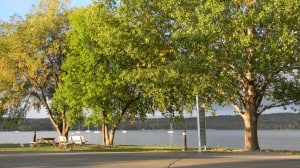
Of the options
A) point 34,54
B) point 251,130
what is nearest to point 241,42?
point 251,130

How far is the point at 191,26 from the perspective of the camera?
1172 inches

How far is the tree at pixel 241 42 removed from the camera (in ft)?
93.6

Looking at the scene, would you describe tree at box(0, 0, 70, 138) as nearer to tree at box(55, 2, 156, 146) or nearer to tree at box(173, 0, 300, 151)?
tree at box(55, 2, 156, 146)

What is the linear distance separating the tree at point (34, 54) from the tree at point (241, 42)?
21166 mm

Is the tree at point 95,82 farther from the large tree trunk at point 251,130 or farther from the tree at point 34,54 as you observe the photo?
the large tree trunk at point 251,130

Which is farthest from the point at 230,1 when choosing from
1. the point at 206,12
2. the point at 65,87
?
the point at 65,87

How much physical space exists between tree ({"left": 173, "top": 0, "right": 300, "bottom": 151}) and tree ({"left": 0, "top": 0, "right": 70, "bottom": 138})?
21.2m

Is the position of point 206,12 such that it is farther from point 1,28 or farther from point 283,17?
point 1,28

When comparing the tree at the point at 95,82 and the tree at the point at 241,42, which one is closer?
the tree at the point at 241,42

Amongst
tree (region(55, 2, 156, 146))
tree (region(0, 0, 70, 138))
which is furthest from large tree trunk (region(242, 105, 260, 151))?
tree (region(0, 0, 70, 138))

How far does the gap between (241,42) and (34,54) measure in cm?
2570

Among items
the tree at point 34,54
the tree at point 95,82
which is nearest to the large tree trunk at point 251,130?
the tree at point 95,82

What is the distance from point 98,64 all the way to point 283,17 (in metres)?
18.2

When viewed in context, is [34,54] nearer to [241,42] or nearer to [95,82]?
[95,82]
